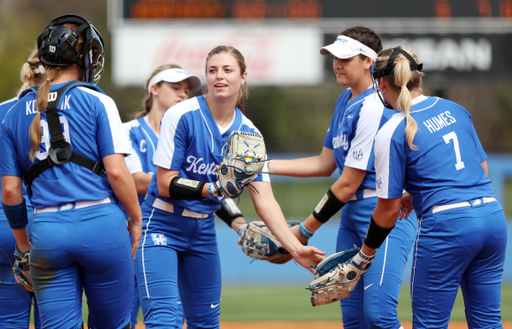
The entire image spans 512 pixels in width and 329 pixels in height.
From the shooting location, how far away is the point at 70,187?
2932 mm

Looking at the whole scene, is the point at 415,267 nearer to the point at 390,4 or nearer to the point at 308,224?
the point at 308,224

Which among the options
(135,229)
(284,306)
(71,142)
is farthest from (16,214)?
(284,306)

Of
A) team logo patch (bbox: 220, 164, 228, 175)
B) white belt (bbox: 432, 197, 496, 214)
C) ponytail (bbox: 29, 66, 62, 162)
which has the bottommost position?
white belt (bbox: 432, 197, 496, 214)

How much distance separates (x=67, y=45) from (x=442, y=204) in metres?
2.07

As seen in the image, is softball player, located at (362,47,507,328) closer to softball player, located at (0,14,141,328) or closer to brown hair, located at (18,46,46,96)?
softball player, located at (0,14,141,328)

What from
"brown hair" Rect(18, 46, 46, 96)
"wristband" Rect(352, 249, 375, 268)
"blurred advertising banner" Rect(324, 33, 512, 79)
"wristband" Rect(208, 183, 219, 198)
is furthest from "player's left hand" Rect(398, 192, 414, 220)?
"blurred advertising banner" Rect(324, 33, 512, 79)

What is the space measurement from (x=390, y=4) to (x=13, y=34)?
14713mm

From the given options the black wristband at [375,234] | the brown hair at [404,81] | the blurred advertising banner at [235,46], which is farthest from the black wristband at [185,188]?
the blurred advertising banner at [235,46]

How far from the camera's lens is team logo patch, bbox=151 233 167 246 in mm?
3646

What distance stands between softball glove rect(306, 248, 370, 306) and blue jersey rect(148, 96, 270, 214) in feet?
2.58

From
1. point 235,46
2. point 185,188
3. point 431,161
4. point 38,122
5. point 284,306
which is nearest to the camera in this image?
point 38,122

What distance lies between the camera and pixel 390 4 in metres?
10.6

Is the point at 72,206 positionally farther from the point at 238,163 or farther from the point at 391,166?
the point at 391,166

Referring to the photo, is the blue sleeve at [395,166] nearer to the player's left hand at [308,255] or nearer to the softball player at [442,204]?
the softball player at [442,204]
